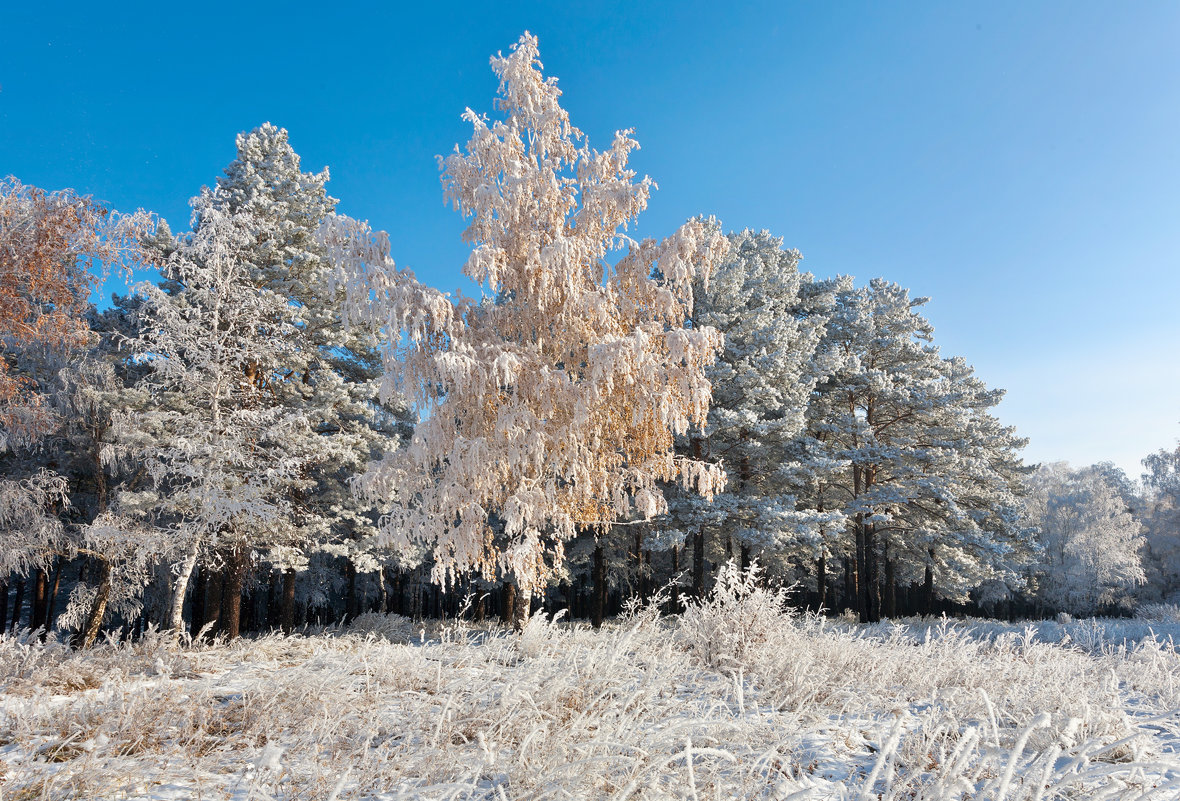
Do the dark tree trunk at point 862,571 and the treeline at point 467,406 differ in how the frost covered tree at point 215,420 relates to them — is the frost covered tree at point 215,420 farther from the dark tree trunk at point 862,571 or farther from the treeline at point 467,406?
the dark tree trunk at point 862,571

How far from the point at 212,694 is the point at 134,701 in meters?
0.76

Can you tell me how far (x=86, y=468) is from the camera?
49.6ft

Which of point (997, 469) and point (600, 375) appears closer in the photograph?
point (600, 375)

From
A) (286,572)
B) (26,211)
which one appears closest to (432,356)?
(26,211)

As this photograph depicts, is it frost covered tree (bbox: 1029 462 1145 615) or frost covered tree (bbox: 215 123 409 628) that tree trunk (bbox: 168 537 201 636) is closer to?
frost covered tree (bbox: 215 123 409 628)

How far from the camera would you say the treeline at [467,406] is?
8.42 meters

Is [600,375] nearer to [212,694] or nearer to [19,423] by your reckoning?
[212,694]

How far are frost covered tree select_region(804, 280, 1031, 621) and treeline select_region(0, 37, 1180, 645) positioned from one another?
0.13m

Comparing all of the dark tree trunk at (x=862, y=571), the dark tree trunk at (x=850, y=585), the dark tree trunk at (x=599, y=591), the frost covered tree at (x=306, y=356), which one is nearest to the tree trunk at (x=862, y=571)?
the dark tree trunk at (x=862, y=571)

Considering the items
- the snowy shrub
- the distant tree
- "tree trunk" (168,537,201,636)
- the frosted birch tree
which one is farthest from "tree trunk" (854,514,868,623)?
the distant tree

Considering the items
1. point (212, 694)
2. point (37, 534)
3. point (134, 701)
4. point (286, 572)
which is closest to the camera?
point (134, 701)

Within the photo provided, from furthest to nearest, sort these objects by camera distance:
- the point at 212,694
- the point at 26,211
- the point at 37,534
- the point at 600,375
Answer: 1. the point at 37,534
2. the point at 26,211
3. the point at 600,375
4. the point at 212,694

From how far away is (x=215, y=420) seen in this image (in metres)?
11.2

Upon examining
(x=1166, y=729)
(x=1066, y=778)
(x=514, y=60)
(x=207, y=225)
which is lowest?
(x=1166, y=729)
